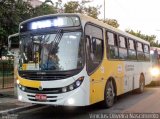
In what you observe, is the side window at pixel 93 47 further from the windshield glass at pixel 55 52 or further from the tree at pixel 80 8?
the tree at pixel 80 8

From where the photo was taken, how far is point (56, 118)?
10.4 meters

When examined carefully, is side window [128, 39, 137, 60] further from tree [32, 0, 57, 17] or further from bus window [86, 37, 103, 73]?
tree [32, 0, 57, 17]

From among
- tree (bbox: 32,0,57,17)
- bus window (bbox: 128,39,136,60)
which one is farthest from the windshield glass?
tree (bbox: 32,0,57,17)

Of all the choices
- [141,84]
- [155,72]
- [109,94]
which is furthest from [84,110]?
[155,72]

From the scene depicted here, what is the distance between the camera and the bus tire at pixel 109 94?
11.9 metres

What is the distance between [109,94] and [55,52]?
2.95m

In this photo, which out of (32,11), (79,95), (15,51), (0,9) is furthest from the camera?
(32,11)

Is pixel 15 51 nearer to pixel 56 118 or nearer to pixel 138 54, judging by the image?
pixel 56 118

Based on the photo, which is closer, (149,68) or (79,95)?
(79,95)

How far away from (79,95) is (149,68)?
1095 centimetres

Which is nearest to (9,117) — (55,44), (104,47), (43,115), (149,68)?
(43,115)

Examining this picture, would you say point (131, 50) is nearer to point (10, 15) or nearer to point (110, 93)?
point (110, 93)

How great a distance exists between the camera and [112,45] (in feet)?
41.9

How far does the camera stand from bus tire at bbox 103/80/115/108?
1186 centimetres
